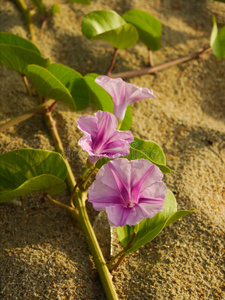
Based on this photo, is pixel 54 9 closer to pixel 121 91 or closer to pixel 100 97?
pixel 100 97

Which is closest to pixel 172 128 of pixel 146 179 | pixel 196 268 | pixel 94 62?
pixel 94 62

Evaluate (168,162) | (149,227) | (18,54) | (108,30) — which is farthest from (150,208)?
(108,30)

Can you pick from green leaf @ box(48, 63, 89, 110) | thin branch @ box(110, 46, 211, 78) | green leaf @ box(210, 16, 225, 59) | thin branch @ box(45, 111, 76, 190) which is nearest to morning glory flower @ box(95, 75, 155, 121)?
green leaf @ box(48, 63, 89, 110)

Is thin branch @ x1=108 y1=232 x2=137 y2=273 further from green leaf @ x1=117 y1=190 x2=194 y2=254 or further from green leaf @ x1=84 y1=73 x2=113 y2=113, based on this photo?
green leaf @ x1=84 y1=73 x2=113 y2=113

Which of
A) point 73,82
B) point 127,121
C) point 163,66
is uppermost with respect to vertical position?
point 73,82

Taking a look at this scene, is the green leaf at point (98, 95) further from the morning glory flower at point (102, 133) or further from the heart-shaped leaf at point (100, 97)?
the morning glory flower at point (102, 133)

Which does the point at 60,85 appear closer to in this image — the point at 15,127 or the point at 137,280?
the point at 15,127
